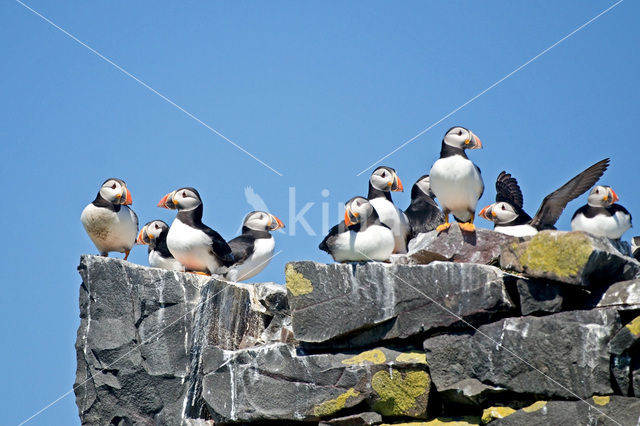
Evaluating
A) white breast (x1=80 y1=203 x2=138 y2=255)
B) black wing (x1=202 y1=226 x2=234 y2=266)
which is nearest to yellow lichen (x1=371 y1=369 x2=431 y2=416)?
black wing (x1=202 y1=226 x2=234 y2=266)

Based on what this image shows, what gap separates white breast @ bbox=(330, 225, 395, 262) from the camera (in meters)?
9.39

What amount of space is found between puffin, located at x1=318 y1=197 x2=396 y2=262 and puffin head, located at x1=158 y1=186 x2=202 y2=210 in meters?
2.29

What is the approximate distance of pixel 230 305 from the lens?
1012cm

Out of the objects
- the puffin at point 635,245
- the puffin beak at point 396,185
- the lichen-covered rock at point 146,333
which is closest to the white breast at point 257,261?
the puffin beak at point 396,185

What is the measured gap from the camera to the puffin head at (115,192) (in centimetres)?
1161

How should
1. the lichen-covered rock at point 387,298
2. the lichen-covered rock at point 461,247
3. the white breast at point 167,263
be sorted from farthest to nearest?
1. the white breast at point 167,263
2. the lichen-covered rock at point 461,247
3. the lichen-covered rock at point 387,298

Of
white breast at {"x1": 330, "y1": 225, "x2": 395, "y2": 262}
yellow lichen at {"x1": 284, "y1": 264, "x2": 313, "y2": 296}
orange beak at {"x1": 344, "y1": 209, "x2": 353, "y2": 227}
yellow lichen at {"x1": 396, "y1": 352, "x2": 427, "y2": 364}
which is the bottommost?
yellow lichen at {"x1": 396, "y1": 352, "x2": 427, "y2": 364}

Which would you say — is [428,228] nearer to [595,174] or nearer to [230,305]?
[595,174]

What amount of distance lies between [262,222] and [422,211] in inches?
81.2

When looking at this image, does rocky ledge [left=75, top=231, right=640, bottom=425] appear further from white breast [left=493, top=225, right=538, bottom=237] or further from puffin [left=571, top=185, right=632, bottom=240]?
puffin [left=571, top=185, right=632, bottom=240]

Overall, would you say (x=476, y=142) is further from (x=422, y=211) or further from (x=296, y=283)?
(x=296, y=283)

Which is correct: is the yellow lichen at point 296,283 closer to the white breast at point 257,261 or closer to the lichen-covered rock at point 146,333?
the lichen-covered rock at point 146,333

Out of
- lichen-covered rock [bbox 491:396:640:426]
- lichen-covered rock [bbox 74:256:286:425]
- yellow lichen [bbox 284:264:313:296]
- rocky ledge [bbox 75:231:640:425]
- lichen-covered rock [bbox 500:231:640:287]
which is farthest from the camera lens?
lichen-covered rock [bbox 74:256:286:425]

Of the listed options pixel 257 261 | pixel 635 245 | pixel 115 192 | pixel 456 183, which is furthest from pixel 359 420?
pixel 635 245
